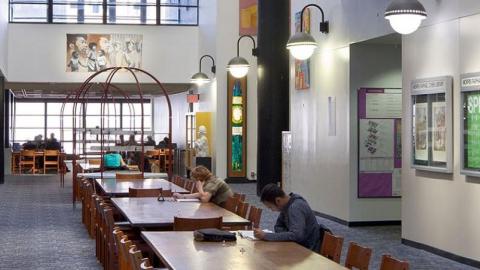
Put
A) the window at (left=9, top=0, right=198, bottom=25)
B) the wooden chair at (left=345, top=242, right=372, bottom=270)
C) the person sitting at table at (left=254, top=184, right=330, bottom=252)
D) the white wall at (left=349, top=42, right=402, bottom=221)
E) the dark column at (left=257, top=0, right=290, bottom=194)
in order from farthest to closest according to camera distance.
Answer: the window at (left=9, top=0, right=198, bottom=25) < the dark column at (left=257, top=0, right=290, bottom=194) < the white wall at (left=349, top=42, right=402, bottom=221) < the person sitting at table at (left=254, top=184, right=330, bottom=252) < the wooden chair at (left=345, top=242, right=372, bottom=270)

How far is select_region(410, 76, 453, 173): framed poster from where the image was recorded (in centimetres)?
993

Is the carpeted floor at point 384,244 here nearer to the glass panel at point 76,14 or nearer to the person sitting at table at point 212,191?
the person sitting at table at point 212,191

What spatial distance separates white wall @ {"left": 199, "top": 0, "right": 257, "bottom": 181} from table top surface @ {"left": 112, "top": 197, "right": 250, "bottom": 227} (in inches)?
549

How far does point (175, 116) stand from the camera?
33.5 m

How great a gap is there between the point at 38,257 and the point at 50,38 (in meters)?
16.2

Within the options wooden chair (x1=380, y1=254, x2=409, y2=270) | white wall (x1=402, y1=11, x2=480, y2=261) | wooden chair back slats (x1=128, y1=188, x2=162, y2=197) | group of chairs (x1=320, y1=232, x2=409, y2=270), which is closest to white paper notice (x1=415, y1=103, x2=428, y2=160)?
white wall (x1=402, y1=11, x2=480, y2=261)

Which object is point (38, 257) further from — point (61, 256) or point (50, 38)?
point (50, 38)

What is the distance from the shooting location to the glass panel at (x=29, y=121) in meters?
39.2

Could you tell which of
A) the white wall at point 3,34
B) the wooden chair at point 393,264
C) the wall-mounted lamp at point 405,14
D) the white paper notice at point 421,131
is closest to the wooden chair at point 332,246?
the wooden chair at point 393,264

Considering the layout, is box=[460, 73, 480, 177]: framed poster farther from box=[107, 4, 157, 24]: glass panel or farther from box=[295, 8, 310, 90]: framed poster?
box=[107, 4, 157, 24]: glass panel

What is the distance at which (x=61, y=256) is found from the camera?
1059cm

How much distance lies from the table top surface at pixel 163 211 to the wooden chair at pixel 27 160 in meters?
20.0

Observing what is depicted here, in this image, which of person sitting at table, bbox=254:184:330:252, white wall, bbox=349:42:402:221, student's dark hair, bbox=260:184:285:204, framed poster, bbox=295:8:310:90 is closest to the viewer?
person sitting at table, bbox=254:184:330:252

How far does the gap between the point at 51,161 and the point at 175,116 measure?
5272mm
